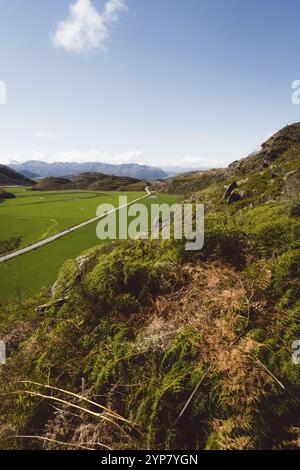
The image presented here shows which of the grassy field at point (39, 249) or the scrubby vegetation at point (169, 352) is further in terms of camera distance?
the grassy field at point (39, 249)

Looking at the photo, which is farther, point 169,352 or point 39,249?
point 39,249

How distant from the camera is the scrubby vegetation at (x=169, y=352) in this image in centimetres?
347

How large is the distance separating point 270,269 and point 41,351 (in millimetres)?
4262

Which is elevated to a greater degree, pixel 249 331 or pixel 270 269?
pixel 270 269

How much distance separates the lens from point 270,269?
5238 mm

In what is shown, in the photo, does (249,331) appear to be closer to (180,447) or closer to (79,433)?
(180,447)

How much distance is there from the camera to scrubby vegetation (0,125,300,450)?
3.47 meters

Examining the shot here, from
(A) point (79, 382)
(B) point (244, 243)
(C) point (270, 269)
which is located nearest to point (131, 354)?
(A) point (79, 382)

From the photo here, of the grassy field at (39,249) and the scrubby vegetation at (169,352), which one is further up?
the scrubby vegetation at (169,352)

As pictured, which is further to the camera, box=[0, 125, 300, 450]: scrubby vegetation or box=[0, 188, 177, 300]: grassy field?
box=[0, 188, 177, 300]: grassy field

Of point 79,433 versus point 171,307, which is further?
point 171,307

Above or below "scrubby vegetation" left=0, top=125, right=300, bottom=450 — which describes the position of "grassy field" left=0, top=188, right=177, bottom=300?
below

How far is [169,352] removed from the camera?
4164 mm

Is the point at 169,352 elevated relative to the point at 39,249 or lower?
elevated
